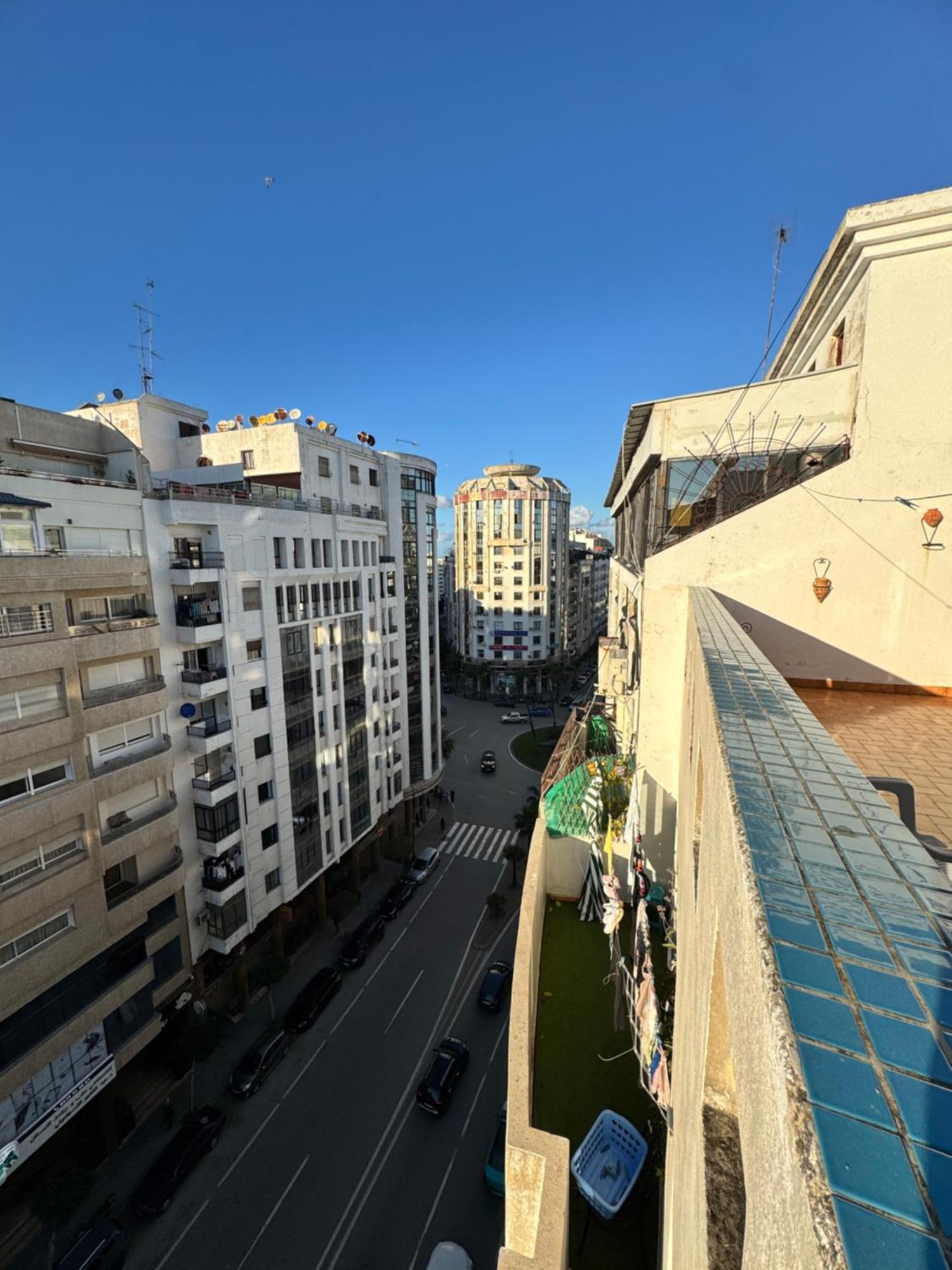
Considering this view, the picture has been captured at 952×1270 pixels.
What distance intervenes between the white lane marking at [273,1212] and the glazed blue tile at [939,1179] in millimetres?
22849

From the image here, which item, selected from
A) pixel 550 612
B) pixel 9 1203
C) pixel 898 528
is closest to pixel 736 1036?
pixel 898 528

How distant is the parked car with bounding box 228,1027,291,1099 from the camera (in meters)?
20.5

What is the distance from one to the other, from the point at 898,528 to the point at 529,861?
1015cm

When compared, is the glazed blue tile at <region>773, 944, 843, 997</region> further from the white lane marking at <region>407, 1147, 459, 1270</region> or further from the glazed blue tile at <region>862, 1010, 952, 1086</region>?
the white lane marking at <region>407, 1147, 459, 1270</region>

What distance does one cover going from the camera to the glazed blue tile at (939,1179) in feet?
3.99

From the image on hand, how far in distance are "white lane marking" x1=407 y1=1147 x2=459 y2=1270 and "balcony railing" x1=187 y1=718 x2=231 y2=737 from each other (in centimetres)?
1602

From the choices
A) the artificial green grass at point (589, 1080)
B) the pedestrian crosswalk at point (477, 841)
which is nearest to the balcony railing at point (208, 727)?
the artificial green grass at point (589, 1080)

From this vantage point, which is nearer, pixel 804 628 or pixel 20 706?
pixel 804 628

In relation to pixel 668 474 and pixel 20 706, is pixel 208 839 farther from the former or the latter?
pixel 668 474

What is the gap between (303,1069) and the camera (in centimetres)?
2162

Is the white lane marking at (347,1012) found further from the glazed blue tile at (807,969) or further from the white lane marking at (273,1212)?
the glazed blue tile at (807,969)

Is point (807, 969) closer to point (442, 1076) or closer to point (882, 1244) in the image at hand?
point (882, 1244)

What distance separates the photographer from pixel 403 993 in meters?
25.1

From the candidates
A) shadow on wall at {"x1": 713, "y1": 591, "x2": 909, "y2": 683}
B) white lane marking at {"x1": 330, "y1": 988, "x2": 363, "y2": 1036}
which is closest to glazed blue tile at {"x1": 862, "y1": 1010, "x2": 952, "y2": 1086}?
shadow on wall at {"x1": 713, "y1": 591, "x2": 909, "y2": 683}
